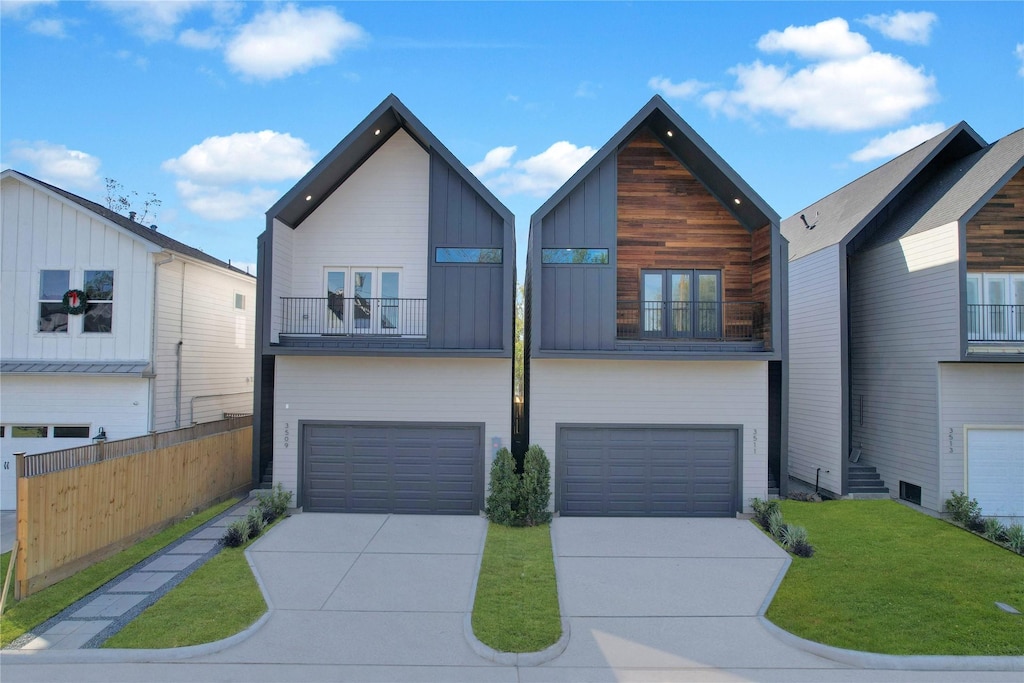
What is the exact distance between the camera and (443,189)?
1176 centimetres

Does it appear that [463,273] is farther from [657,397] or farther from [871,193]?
[871,193]

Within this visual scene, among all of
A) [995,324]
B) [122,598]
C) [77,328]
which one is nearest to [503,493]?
[122,598]

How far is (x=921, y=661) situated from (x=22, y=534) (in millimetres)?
11003

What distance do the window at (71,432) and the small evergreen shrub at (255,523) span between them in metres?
5.11

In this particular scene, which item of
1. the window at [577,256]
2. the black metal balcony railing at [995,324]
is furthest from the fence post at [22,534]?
the black metal balcony railing at [995,324]

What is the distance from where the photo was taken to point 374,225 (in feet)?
41.3

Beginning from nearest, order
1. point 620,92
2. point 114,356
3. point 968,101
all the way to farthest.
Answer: point 114,356
point 968,101
point 620,92

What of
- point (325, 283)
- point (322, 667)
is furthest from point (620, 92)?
point (322, 667)

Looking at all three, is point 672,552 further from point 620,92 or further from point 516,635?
point 620,92

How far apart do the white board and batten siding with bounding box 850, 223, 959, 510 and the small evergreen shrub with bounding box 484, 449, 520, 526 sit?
30.1 ft

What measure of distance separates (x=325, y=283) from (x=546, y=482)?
6.59 meters

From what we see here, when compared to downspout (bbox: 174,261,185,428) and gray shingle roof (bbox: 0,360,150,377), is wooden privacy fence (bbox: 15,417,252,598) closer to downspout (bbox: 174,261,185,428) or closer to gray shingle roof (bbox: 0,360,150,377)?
downspout (bbox: 174,261,185,428)

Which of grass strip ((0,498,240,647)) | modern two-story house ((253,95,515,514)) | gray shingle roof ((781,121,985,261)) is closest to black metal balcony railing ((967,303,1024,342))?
gray shingle roof ((781,121,985,261))

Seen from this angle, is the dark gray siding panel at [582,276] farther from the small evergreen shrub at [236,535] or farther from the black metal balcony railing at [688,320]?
the small evergreen shrub at [236,535]
